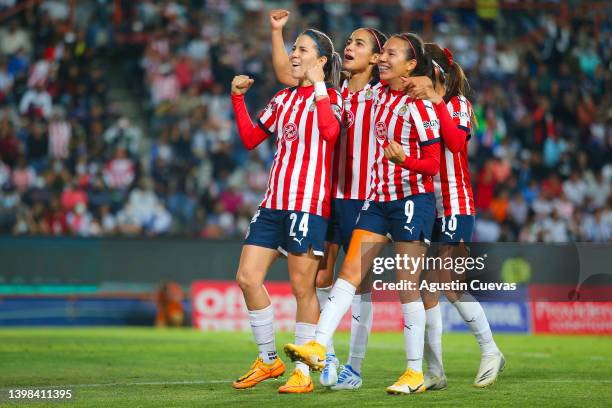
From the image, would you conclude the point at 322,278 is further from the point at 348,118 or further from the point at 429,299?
the point at 348,118

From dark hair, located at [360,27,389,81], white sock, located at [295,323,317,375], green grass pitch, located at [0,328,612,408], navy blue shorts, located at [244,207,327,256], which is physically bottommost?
green grass pitch, located at [0,328,612,408]

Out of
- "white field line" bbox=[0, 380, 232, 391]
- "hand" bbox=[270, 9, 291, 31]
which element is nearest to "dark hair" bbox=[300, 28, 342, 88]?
"hand" bbox=[270, 9, 291, 31]

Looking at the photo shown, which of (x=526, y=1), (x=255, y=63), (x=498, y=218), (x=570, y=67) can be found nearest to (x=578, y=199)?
(x=498, y=218)

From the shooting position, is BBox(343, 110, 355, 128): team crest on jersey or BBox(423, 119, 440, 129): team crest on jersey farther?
BBox(343, 110, 355, 128): team crest on jersey

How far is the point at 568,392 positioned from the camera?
26.4 ft

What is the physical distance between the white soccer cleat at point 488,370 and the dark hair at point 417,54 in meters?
2.28

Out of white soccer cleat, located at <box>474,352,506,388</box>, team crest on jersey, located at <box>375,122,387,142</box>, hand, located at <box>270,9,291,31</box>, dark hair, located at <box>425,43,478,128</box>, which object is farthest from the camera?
hand, located at <box>270,9,291,31</box>

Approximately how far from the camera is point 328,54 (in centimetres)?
849

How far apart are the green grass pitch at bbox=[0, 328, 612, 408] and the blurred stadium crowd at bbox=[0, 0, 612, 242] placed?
3.81 m

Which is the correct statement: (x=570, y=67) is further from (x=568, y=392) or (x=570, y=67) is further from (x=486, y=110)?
(x=568, y=392)

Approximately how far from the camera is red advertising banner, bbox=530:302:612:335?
1738 cm

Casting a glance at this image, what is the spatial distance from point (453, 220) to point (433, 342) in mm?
948

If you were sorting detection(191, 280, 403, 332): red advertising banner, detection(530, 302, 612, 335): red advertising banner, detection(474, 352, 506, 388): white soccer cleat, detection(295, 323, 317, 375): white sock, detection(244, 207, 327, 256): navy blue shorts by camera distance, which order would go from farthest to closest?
detection(191, 280, 403, 332): red advertising banner
detection(530, 302, 612, 335): red advertising banner
detection(474, 352, 506, 388): white soccer cleat
detection(295, 323, 317, 375): white sock
detection(244, 207, 327, 256): navy blue shorts

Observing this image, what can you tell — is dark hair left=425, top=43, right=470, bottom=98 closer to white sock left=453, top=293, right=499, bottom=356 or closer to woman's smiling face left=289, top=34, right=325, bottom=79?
woman's smiling face left=289, top=34, right=325, bottom=79
